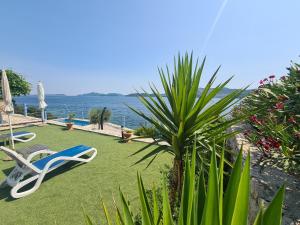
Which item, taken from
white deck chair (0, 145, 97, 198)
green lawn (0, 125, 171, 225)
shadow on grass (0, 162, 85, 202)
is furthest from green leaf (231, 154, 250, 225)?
shadow on grass (0, 162, 85, 202)

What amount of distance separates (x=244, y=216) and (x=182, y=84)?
1697 mm

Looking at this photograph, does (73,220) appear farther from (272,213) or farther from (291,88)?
(291,88)

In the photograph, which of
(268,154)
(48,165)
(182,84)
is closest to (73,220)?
(48,165)

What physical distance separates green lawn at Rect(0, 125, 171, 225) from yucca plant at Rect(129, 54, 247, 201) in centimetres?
73

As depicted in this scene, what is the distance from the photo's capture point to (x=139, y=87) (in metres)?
2.67

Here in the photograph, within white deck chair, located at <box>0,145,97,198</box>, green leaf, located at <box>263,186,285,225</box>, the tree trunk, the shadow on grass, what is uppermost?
green leaf, located at <box>263,186,285,225</box>

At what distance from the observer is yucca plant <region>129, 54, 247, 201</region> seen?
213 cm

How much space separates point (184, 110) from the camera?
2.16 meters

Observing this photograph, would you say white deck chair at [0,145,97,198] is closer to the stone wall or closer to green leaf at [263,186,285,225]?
the stone wall

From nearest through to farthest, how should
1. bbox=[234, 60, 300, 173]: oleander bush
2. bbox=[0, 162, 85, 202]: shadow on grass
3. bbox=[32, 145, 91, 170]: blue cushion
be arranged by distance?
bbox=[234, 60, 300, 173]: oleander bush, bbox=[0, 162, 85, 202]: shadow on grass, bbox=[32, 145, 91, 170]: blue cushion

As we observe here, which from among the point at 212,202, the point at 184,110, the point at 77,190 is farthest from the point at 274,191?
the point at 77,190

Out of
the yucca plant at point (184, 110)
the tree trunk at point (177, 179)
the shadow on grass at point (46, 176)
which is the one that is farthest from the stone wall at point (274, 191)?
the shadow on grass at point (46, 176)

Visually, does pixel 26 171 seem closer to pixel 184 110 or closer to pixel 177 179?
pixel 177 179

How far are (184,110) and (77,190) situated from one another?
343cm
